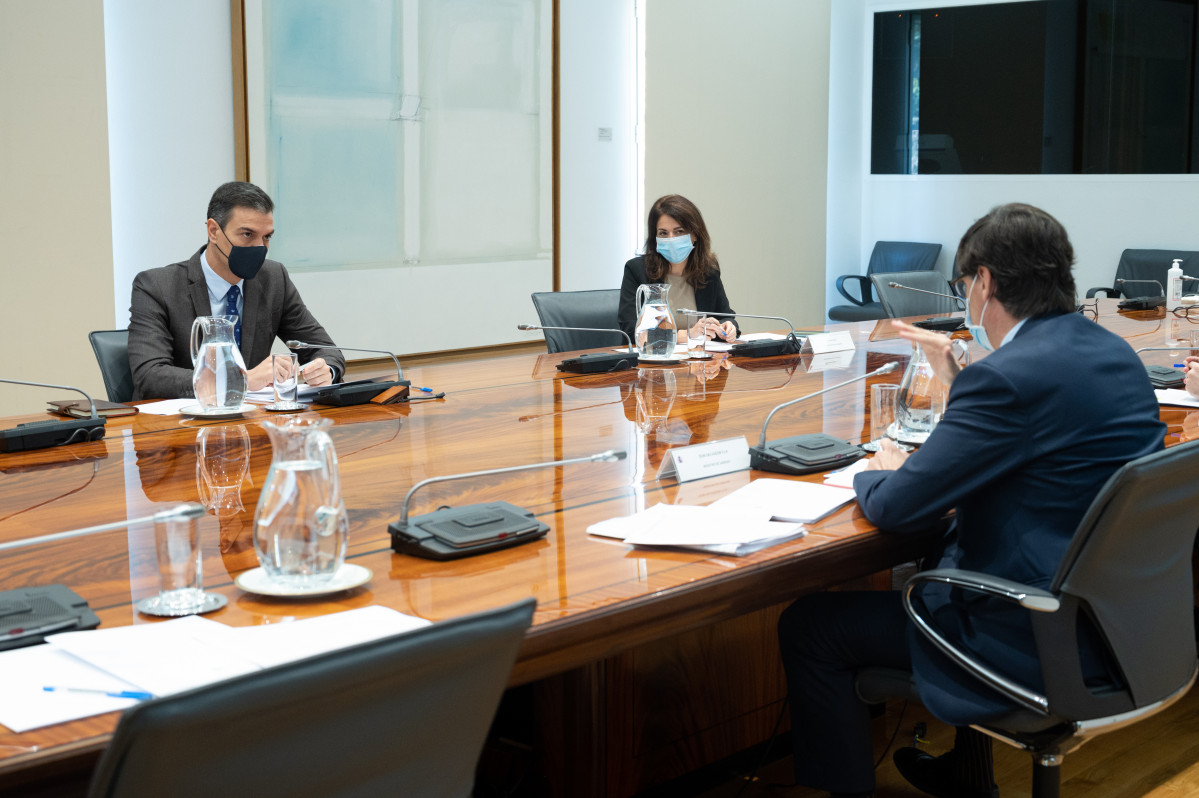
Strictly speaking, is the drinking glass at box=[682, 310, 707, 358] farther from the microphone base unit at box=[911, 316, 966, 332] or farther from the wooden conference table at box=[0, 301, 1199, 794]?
the microphone base unit at box=[911, 316, 966, 332]

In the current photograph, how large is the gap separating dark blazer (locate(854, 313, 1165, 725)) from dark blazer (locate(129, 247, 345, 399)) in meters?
1.93

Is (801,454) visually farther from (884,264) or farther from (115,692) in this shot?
(884,264)

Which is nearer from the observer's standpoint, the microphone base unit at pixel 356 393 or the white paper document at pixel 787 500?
the white paper document at pixel 787 500

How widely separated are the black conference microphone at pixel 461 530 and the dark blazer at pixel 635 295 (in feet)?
8.38

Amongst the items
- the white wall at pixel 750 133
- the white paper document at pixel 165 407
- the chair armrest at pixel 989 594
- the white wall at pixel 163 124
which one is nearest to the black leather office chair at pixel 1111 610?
the chair armrest at pixel 989 594

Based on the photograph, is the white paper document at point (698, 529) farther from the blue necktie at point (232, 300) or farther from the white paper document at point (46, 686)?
the blue necktie at point (232, 300)

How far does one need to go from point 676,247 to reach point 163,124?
2.55 metres

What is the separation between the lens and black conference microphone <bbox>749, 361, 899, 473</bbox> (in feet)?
7.09

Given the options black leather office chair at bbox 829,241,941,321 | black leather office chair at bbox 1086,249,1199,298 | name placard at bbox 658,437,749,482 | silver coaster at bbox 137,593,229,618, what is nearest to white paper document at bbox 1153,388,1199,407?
name placard at bbox 658,437,749,482

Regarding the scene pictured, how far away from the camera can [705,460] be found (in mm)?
2117

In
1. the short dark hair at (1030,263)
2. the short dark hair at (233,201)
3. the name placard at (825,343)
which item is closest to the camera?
the short dark hair at (1030,263)

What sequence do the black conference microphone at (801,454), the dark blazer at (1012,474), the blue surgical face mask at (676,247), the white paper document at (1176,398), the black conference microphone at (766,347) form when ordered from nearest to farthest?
the dark blazer at (1012,474) → the black conference microphone at (801,454) → the white paper document at (1176,398) → the black conference microphone at (766,347) → the blue surgical face mask at (676,247)

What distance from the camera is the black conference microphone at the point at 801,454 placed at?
7.09 ft

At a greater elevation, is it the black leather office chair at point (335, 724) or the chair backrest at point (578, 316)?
the chair backrest at point (578, 316)
